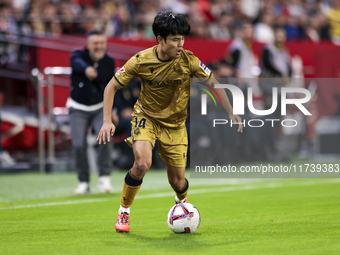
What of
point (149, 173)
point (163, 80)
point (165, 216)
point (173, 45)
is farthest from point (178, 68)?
point (149, 173)

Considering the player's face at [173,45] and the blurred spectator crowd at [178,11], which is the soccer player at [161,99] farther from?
the blurred spectator crowd at [178,11]

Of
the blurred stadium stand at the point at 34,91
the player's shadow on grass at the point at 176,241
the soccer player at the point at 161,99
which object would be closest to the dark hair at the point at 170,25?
the soccer player at the point at 161,99

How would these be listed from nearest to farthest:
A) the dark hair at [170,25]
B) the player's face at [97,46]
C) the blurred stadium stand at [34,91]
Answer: the dark hair at [170,25]
the player's face at [97,46]
the blurred stadium stand at [34,91]

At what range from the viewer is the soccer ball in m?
5.32

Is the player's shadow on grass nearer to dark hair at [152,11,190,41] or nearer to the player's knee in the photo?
the player's knee

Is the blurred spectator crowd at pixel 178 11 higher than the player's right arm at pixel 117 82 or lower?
higher

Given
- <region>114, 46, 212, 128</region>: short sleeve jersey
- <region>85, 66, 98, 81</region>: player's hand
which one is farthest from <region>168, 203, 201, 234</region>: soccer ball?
<region>85, 66, 98, 81</region>: player's hand

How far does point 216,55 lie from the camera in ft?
51.5

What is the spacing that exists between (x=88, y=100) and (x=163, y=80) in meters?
3.49

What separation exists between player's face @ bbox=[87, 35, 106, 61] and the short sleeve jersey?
3230mm

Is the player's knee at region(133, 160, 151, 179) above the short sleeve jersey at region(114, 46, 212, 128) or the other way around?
the other way around

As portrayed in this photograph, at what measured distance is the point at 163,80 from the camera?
5578 mm

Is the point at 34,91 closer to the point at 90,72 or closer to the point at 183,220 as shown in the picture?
the point at 90,72

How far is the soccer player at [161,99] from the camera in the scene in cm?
533
